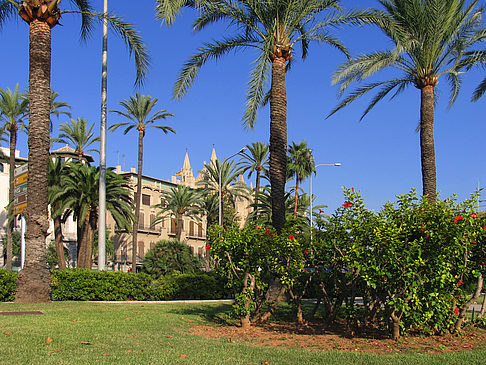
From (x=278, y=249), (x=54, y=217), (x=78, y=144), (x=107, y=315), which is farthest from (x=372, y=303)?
(x=78, y=144)

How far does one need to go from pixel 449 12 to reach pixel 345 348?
11.6m

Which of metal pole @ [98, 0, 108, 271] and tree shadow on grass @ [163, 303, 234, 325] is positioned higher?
metal pole @ [98, 0, 108, 271]

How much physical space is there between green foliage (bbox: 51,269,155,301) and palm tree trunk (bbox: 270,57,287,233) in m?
6.27

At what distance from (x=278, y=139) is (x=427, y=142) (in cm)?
505

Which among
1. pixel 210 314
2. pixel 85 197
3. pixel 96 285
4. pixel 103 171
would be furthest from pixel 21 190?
pixel 85 197

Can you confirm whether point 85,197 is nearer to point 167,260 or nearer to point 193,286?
point 167,260

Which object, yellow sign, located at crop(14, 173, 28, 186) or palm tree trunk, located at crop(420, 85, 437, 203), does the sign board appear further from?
palm tree trunk, located at crop(420, 85, 437, 203)

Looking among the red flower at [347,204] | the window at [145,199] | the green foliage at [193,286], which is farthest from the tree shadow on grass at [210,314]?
the window at [145,199]

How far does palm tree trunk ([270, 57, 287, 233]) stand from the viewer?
14789 mm

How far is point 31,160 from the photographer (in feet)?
50.2

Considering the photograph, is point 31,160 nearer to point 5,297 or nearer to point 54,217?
point 5,297

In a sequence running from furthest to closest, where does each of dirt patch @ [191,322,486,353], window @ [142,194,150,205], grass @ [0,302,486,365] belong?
window @ [142,194,150,205] → dirt patch @ [191,322,486,353] → grass @ [0,302,486,365]

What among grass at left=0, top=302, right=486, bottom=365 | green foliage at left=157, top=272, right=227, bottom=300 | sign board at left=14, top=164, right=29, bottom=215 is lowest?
green foliage at left=157, top=272, right=227, bottom=300

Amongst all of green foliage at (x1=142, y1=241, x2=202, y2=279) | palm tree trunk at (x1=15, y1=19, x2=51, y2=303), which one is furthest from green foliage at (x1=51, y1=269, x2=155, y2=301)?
green foliage at (x1=142, y1=241, x2=202, y2=279)
